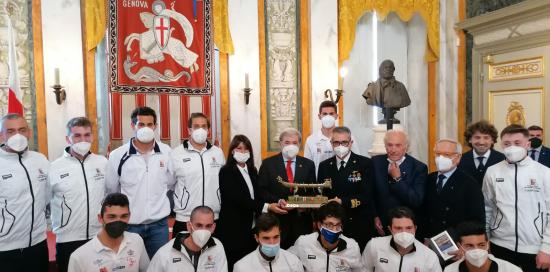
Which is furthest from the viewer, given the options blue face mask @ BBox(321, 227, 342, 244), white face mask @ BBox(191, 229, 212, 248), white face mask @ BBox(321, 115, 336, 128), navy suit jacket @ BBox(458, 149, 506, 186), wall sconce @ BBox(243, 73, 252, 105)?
wall sconce @ BBox(243, 73, 252, 105)

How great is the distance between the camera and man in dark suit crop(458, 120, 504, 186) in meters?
3.88

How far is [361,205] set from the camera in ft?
11.9

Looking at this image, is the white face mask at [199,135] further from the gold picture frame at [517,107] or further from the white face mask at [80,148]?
the gold picture frame at [517,107]

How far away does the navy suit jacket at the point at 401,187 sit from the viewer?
3516 mm

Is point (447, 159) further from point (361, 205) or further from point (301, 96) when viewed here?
point (301, 96)

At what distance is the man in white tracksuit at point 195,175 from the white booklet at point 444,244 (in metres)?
1.72

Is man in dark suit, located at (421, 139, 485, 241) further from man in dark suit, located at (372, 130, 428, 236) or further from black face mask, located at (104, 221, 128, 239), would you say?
black face mask, located at (104, 221, 128, 239)

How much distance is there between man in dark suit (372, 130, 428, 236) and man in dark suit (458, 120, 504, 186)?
0.56m

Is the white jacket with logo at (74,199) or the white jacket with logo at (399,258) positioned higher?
the white jacket with logo at (74,199)

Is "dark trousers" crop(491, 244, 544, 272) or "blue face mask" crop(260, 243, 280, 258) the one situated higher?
"blue face mask" crop(260, 243, 280, 258)

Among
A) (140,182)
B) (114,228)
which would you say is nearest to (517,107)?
(140,182)

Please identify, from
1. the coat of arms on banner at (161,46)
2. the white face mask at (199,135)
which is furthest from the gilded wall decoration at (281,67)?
the white face mask at (199,135)

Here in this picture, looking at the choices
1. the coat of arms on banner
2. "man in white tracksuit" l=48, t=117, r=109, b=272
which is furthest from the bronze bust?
"man in white tracksuit" l=48, t=117, r=109, b=272

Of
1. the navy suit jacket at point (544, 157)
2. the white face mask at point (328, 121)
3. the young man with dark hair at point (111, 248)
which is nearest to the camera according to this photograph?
the young man with dark hair at point (111, 248)
